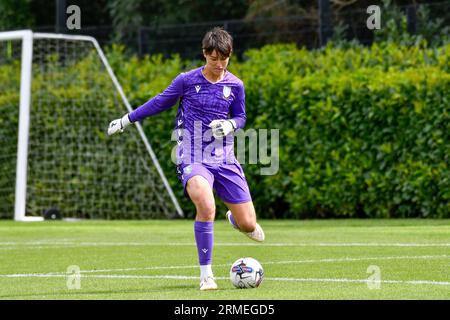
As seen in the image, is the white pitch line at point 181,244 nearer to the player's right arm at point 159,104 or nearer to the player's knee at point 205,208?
the player's right arm at point 159,104

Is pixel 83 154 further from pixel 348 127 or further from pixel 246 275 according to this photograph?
pixel 246 275

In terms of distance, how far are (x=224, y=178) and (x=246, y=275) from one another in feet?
3.40

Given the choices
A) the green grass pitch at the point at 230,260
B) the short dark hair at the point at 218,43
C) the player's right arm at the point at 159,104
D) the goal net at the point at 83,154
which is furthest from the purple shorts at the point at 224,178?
the goal net at the point at 83,154

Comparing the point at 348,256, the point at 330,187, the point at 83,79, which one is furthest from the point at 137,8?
the point at 348,256

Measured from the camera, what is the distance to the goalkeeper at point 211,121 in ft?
32.3

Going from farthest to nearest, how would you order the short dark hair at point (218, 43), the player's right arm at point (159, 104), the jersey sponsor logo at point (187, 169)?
the player's right arm at point (159, 104)
the jersey sponsor logo at point (187, 169)
the short dark hair at point (218, 43)

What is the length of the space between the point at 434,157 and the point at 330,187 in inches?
81.6

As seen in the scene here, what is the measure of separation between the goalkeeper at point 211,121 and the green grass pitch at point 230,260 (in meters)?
0.80

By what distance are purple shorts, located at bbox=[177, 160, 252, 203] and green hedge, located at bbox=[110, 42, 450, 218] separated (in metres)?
9.09

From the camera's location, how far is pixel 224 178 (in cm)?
1005

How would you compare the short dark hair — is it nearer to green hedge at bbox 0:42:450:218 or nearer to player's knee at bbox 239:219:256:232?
player's knee at bbox 239:219:256:232

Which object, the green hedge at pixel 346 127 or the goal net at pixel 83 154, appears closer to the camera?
the green hedge at pixel 346 127

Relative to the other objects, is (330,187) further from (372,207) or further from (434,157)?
(434,157)
